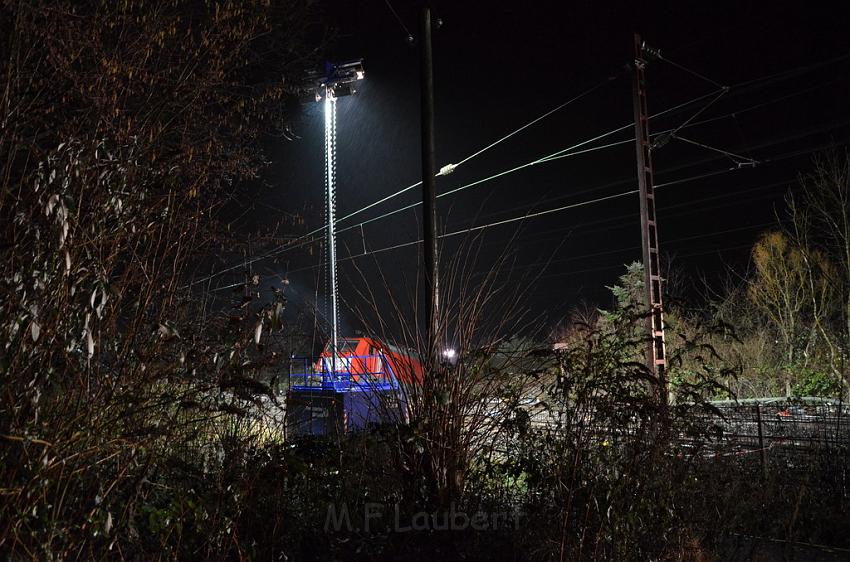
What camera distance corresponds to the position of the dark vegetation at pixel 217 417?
9.32 feet

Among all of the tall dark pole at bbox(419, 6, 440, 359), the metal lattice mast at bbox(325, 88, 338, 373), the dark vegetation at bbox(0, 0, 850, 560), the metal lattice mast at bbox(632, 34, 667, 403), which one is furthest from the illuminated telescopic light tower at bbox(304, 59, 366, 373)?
the metal lattice mast at bbox(632, 34, 667, 403)

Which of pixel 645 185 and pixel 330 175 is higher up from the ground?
pixel 330 175

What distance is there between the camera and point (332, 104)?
11.4 meters

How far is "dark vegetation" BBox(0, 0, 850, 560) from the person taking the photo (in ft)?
9.32

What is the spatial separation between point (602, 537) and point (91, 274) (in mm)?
3102

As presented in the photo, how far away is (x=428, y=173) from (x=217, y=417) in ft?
10.6

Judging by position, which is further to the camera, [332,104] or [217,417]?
[332,104]

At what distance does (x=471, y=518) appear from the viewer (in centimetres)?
453

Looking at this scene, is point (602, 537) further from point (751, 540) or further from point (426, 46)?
point (426, 46)

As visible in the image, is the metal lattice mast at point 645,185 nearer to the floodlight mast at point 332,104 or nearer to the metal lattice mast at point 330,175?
the floodlight mast at point 332,104

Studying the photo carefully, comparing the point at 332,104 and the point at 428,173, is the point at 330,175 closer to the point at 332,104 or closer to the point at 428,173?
the point at 332,104

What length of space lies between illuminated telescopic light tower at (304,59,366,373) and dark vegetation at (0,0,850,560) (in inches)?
125

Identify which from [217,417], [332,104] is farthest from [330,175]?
[217,417]

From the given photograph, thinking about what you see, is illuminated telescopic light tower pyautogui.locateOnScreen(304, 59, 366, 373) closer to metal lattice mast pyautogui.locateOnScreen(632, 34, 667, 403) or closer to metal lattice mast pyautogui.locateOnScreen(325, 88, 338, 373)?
metal lattice mast pyautogui.locateOnScreen(325, 88, 338, 373)
